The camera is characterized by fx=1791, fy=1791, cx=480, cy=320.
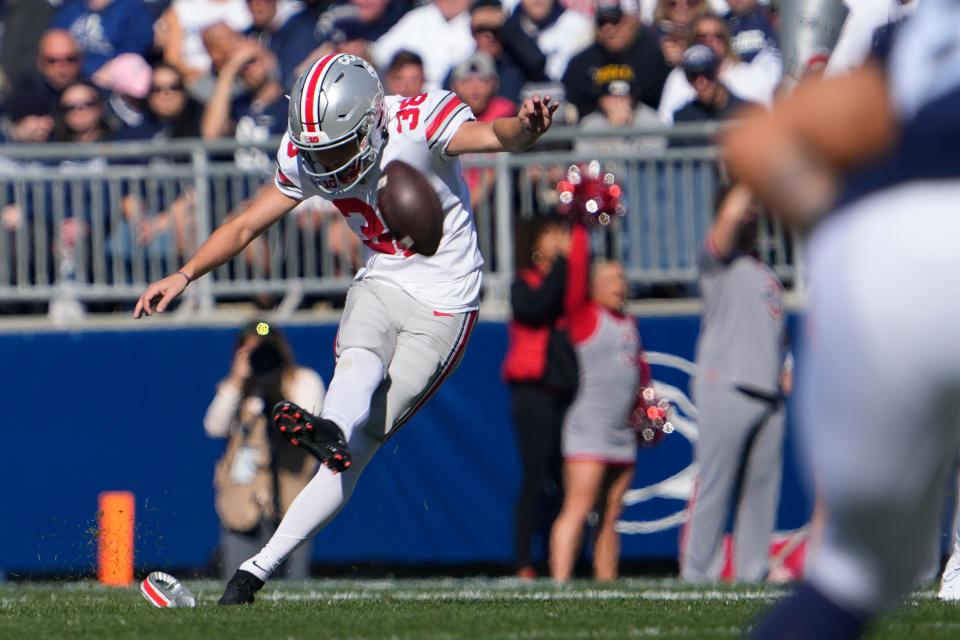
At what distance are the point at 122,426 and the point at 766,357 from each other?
4.33m

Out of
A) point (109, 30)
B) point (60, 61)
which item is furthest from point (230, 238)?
point (109, 30)

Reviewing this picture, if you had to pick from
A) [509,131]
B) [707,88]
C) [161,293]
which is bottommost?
[161,293]

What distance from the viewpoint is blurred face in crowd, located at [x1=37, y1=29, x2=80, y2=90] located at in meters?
13.0

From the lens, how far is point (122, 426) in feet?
38.7

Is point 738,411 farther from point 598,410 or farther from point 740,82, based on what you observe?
point 740,82

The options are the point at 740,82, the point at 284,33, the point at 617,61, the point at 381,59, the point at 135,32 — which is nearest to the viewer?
the point at 740,82

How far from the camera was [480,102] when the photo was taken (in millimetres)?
11586

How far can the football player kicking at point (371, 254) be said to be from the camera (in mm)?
6590

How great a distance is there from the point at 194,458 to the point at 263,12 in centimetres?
361

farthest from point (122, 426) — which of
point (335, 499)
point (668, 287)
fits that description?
point (335, 499)

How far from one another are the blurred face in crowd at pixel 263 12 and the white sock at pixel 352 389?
7120 mm

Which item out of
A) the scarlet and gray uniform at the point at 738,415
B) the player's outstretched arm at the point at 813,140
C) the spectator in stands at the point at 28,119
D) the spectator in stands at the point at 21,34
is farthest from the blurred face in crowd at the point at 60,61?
the player's outstretched arm at the point at 813,140

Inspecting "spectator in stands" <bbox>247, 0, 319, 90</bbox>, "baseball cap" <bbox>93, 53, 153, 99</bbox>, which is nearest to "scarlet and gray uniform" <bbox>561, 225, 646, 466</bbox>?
"spectator in stands" <bbox>247, 0, 319, 90</bbox>

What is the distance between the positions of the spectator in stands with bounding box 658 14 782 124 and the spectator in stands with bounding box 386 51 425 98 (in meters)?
1.68
